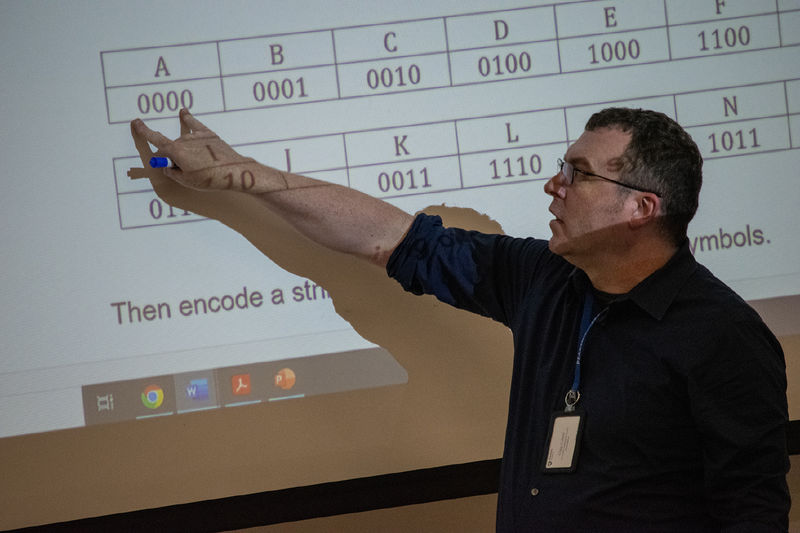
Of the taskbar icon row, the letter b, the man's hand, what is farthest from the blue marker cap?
the taskbar icon row

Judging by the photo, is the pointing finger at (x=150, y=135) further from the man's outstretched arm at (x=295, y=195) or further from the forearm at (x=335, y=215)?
the forearm at (x=335, y=215)

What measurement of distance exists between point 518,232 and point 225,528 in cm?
93

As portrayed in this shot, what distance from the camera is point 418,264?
1.51 m

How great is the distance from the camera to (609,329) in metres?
1.38

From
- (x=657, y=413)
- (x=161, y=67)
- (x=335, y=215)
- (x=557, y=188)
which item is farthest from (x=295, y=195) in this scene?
(x=657, y=413)

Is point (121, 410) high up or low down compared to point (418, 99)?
down

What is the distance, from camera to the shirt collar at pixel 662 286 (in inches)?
52.2

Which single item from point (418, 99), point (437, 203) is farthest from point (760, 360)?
point (418, 99)

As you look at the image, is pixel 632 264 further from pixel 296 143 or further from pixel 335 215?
pixel 296 143

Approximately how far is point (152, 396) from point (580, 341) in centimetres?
89

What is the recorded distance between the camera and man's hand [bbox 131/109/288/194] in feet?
4.88

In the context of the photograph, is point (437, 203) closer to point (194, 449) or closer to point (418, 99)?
point (418, 99)

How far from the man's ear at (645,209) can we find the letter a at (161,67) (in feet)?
3.25

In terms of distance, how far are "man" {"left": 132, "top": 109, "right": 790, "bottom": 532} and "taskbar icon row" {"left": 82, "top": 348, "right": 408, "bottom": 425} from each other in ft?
0.80
